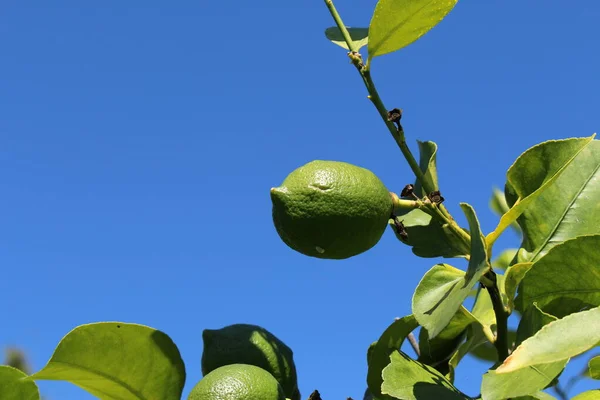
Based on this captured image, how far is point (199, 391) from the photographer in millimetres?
1461

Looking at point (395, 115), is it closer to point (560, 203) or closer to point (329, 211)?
point (329, 211)

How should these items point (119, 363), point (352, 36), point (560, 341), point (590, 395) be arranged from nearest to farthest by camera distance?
point (560, 341) < point (590, 395) < point (119, 363) < point (352, 36)

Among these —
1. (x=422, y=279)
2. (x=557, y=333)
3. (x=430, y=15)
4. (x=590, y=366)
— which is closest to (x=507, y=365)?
(x=557, y=333)

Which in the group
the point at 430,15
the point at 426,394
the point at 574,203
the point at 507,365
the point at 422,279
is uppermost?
the point at 430,15

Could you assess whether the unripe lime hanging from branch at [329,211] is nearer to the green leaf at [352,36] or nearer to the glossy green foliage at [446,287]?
the glossy green foliage at [446,287]

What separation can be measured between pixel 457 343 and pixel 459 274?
1.05ft

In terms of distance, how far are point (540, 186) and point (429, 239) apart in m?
0.28

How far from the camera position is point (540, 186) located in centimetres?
154

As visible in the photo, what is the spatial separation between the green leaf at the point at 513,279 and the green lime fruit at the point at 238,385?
51cm

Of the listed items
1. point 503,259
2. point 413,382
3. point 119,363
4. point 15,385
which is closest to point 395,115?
point 413,382

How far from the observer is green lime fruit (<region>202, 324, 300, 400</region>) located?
1.65m

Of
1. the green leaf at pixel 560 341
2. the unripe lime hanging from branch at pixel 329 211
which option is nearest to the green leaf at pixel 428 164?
the unripe lime hanging from branch at pixel 329 211

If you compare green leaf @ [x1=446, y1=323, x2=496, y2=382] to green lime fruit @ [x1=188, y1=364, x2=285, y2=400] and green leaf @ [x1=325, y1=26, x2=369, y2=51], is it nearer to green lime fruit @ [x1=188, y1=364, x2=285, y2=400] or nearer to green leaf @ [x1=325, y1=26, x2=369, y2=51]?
green lime fruit @ [x1=188, y1=364, x2=285, y2=400]

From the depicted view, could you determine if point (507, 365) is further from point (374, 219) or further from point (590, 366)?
point (374, 219)
